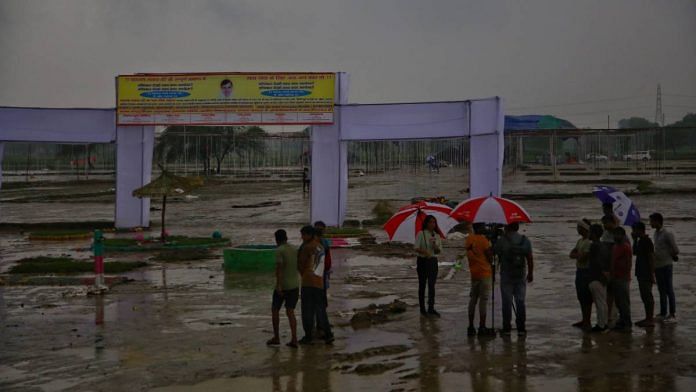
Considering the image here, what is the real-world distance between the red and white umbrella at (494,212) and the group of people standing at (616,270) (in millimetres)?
782

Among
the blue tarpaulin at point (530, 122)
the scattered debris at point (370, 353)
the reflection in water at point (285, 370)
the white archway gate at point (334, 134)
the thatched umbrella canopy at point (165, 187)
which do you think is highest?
the blue tarpaulin at point (530, 122)

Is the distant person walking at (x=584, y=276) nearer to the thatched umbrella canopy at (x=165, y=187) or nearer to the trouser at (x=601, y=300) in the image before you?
the trouser at (x=601, y=300)

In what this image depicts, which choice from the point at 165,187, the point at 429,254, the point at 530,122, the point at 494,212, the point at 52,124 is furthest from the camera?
the point at 530,122

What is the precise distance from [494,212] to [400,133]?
14.6m

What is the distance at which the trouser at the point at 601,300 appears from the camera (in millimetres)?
10977

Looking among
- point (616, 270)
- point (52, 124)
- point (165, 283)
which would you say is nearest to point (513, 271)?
point (616, 270)

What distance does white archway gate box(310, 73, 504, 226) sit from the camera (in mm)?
25312

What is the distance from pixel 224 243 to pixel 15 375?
1420 cm

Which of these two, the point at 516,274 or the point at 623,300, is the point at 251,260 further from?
the point at 623,300

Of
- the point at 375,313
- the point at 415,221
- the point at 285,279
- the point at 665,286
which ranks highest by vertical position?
the point at 415,221

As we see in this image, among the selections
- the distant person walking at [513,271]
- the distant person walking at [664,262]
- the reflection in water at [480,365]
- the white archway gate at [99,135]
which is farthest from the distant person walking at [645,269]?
the white archway gate at [99,135]

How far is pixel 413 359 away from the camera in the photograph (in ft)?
32.1

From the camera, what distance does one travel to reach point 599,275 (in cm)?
1100

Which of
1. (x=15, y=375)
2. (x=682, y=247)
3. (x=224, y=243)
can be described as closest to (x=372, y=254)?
(x=224, y=243)
